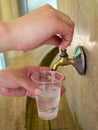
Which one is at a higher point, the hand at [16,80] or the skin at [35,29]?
the skin at [35,29]

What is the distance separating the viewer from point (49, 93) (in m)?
0.57

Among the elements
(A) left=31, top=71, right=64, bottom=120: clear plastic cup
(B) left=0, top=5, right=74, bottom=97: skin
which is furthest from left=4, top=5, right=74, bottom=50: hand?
(A) left=31, top=71, right=64, bottom=120: clear plastic cup

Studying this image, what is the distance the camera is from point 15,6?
2.49 m

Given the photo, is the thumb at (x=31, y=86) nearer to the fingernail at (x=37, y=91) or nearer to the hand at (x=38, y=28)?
the fingernail at (x=37, y=91)

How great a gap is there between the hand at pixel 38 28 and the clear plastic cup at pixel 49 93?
0.10 metres

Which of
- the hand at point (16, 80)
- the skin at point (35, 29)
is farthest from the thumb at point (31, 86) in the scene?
the skin at point (35, 29)

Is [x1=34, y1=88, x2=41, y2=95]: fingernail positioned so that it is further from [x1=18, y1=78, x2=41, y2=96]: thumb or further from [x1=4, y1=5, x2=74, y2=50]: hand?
[x1=4, y1=5, x2=74, y2=50]: hand

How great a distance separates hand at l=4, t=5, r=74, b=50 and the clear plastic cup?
102 millimetres

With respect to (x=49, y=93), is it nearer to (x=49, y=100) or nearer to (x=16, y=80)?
(x=49, y=100)

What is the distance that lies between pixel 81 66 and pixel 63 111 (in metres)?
0.38

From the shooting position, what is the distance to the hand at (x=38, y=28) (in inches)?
19.7

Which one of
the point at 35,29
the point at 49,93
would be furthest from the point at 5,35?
the point at 49,93

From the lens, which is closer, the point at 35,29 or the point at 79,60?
the point at 35,29

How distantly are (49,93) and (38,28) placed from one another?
0.16 meters
